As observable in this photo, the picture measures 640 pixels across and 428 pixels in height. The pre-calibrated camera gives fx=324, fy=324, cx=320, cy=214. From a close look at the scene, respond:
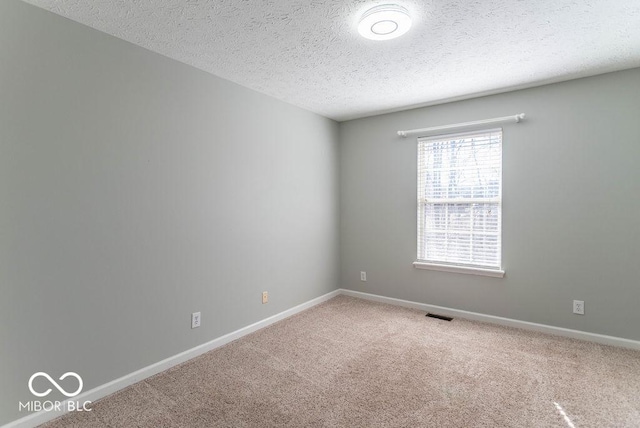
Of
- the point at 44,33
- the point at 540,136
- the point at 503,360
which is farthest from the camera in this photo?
the point at 540,136

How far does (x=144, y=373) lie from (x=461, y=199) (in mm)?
3318

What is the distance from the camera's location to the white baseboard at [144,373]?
1.80m

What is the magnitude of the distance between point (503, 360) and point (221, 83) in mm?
3292

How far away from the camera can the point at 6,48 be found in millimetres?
1733

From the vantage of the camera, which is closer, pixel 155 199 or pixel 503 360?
pixel 155 199

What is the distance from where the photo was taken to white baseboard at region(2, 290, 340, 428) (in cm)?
180

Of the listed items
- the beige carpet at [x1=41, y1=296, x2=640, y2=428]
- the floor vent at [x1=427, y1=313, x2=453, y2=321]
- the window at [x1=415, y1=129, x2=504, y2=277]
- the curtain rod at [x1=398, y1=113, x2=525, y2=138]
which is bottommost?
the beige carpet at [x1=41, y1=296, x2=640, y2=428]

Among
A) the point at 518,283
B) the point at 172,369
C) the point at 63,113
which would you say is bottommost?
the point at 172,369

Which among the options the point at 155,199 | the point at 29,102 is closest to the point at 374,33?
the point at 155,199

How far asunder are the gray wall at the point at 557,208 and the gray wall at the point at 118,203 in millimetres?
1691

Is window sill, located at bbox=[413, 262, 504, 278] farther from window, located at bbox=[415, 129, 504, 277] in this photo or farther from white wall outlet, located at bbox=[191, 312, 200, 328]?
white wall outlet, located at bbox=[191, 312, 200, 328]

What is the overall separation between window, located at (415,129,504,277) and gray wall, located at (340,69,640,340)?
0.10 meters

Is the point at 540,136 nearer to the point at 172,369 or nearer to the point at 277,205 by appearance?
the point at 277,205

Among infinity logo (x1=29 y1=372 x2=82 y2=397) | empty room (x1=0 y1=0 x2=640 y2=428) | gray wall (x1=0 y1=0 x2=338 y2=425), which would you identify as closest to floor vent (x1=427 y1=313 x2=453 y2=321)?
empty room (x1=0 y1=0 x2=640 y2=428)
